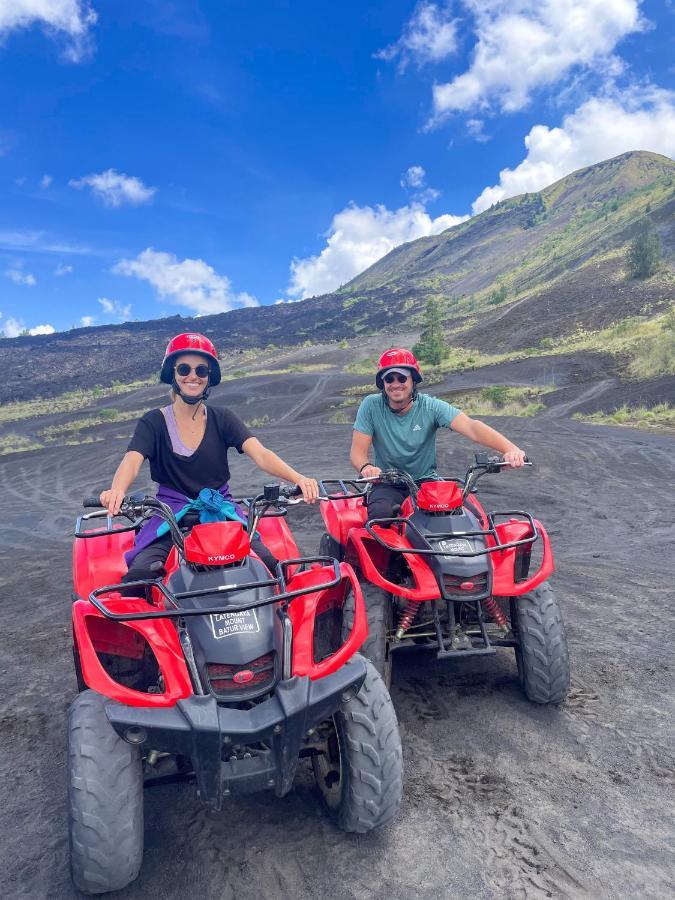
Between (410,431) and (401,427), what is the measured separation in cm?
8

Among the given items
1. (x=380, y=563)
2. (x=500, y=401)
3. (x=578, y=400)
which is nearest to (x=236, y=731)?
(x=380, y=563)

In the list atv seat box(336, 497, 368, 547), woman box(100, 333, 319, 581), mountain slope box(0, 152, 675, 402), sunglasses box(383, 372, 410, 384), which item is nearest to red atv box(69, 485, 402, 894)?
woman box(100, 333, 319, 581)

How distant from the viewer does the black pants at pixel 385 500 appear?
421 cm

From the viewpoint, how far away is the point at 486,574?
11.1ft

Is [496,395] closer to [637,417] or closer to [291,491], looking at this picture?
[637,417]

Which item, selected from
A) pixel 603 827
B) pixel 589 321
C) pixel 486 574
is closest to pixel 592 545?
pixel 486 574

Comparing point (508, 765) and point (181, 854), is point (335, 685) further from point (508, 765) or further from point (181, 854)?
point (508, 765)

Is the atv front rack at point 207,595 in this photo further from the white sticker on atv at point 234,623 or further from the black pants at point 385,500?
the black pants at point 385,500

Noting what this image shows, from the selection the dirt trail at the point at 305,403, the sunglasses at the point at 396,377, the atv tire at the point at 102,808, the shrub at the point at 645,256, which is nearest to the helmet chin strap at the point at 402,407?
the sunglasses at the point at 396,377

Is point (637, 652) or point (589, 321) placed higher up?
point (589, 321)

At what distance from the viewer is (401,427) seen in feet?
15.8

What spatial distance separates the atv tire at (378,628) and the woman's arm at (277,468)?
0.62 m

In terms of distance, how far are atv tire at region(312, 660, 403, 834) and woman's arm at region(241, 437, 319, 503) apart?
110 centimetres

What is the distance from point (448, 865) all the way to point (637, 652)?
267 cm
